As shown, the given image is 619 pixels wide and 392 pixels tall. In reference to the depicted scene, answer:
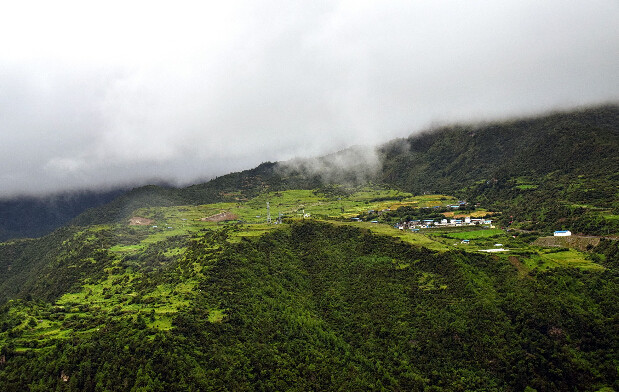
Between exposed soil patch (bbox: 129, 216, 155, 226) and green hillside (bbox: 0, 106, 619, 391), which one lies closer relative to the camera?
green hillside (bbox: 0, 106, 619, 391)

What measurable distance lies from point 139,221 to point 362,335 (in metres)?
94.8

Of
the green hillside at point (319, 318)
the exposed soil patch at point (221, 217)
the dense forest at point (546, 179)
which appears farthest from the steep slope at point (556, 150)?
the exposed soil patch at point (221, 217)

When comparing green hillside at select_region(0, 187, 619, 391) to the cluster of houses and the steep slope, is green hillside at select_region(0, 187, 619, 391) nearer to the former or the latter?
the cluster of houses

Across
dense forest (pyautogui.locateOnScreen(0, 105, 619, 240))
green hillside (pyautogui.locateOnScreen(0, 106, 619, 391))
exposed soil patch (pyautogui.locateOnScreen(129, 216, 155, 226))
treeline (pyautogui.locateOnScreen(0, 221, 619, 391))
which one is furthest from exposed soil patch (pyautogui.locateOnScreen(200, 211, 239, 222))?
treeline (pyautogui.locateOnScreen(0, 221, 619, 391))

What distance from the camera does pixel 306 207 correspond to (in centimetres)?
17600

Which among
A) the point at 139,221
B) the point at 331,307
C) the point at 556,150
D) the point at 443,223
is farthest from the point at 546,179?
the point at 139,221

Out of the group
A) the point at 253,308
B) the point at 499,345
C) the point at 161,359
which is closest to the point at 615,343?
the point at 499,345

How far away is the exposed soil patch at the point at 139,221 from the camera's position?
132m

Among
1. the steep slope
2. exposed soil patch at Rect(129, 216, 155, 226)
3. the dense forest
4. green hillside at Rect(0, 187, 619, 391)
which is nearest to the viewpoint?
green hillside at Rect(0, 187, 619, 391)

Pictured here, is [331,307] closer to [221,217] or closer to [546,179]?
[221,217]

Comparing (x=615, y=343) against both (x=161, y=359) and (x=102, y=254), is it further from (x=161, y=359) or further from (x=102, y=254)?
(x=102, y=254)

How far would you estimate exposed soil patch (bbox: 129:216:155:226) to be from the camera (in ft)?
434

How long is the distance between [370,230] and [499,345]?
158ft

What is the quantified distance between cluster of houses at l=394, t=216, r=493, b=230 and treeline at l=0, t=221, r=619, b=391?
3541cm
